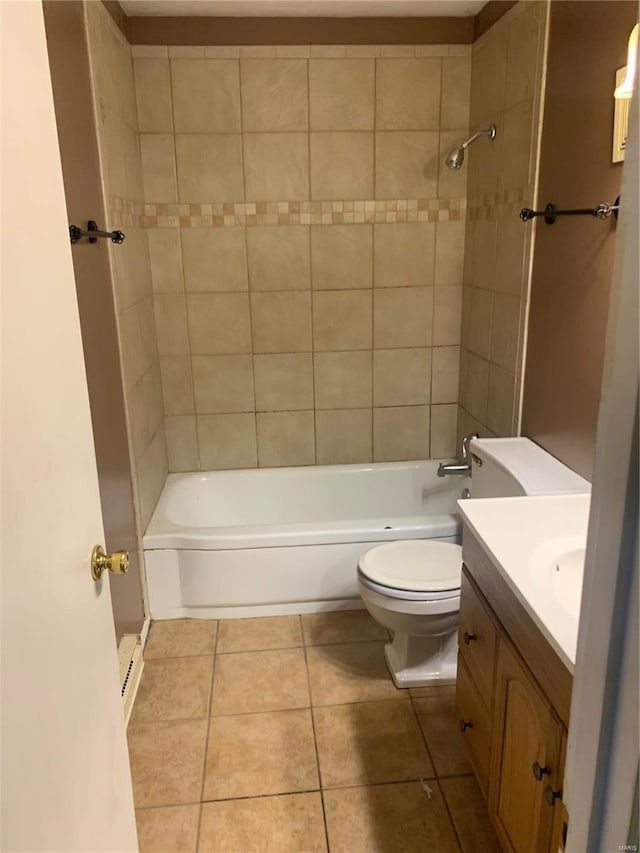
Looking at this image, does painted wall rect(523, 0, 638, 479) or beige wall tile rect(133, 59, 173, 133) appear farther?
beige wall tile rect(133, 59, 173, 133)

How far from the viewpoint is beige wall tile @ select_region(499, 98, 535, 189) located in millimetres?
2318

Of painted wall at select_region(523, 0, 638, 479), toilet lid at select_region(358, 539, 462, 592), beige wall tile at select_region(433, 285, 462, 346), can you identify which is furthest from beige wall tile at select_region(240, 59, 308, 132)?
toilet lid at select_region(358, 539, 462, 592)

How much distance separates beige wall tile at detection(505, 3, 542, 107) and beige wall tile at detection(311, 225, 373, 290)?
831mm

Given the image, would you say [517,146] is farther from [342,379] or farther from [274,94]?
A: [342,379]

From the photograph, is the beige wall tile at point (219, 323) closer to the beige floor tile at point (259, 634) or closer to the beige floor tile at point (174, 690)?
the beige floor tile at point (259, 634)

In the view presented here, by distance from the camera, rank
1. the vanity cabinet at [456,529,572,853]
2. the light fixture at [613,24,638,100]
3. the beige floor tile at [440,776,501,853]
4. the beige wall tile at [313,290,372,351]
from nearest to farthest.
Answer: the vanity cabinet at [456,529,572,853] → the light fixture at [613,24,638,100] → the beige floor tile at [440,776,501,853] → the beige wall tile at [313,290,372,351]

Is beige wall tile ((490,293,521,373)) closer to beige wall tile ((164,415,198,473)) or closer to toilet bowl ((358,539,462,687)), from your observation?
toilet bowl ((358,539,462,687))

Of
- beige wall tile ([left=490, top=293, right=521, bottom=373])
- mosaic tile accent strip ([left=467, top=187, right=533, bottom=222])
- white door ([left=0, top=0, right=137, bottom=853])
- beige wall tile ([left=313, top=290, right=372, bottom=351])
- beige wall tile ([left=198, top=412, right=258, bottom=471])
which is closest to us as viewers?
white door ([left=0, top=0, right=137, bottom=853])

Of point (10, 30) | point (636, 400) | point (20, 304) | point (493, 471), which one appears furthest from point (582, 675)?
point (493, 471)

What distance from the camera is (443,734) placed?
2031 mm

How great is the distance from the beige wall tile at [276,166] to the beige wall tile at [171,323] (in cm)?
58

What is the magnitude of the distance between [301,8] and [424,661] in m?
2.59

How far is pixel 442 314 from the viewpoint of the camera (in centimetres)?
315

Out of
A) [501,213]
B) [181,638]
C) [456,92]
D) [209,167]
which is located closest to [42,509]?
[181,638]
